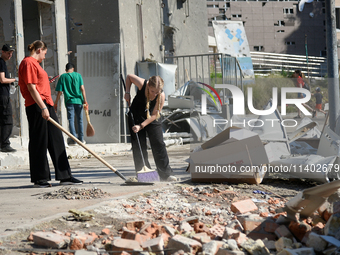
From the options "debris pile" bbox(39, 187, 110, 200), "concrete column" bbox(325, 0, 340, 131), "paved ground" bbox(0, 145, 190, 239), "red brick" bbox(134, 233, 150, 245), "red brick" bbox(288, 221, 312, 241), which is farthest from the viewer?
"concrete column" bbox(325, 0, 340, 131)

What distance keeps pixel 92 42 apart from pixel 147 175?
6380mm

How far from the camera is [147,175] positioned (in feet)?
16.0

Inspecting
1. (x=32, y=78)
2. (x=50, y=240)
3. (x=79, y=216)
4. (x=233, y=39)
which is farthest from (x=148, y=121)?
(x=233, y=39)

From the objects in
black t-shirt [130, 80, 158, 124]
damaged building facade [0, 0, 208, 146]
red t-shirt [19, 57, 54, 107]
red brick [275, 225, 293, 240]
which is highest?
damaged building facade [0, 0, 208, 146]

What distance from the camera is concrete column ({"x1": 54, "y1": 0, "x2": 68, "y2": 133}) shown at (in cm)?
948

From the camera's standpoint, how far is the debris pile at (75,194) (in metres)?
4.05

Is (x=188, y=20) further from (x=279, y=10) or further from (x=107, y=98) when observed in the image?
(x=279, y=10)

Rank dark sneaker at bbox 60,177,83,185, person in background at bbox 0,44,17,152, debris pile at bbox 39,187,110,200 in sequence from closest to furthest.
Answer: debris pile at bbox 39,187,110,200
dark sneaker at bbox 60,177,83,185
person in background at bbox 0,44,17,152

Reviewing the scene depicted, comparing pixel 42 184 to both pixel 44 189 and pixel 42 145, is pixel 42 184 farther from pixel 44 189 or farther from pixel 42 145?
pixel 42 145

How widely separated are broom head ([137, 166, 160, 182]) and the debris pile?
2.23 ft

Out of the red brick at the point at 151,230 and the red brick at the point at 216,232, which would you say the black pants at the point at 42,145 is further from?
the red brick at the point at 216,232

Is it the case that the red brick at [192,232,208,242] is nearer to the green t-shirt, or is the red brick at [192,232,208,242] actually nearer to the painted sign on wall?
the green t-shirt

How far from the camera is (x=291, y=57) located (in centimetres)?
4028

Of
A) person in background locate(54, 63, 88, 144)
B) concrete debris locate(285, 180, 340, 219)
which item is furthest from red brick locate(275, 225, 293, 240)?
person in background locate(54, 63, 88, 144)
